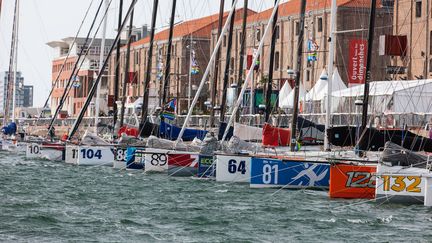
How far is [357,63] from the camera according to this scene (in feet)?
143

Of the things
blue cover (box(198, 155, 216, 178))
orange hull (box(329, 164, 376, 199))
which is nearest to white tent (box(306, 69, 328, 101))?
blue cover (box(198, 155, 216, 178))

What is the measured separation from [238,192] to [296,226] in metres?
9.74

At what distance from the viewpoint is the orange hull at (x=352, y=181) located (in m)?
32.8

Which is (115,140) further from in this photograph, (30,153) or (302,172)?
(302,172)

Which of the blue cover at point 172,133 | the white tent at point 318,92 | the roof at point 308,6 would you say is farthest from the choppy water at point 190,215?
the roof at point 308,6

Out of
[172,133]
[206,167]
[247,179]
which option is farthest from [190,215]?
[172,133]

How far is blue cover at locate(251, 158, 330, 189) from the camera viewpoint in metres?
37.0

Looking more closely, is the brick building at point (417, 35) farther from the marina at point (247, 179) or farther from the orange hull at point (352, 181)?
the orange hull at point (352, 181)

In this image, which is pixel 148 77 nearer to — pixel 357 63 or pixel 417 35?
pixel 357 63

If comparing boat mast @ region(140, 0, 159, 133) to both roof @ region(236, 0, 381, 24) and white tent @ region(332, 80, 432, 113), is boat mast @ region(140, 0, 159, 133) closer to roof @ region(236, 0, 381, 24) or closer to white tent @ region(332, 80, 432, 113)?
white tent @ region(332, 80, 432, 113)

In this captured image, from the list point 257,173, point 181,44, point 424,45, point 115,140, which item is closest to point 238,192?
point 257,173

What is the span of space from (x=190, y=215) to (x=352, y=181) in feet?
19.1

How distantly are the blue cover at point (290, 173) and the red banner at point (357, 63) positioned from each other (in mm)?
6084

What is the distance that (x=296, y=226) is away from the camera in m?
27.6
